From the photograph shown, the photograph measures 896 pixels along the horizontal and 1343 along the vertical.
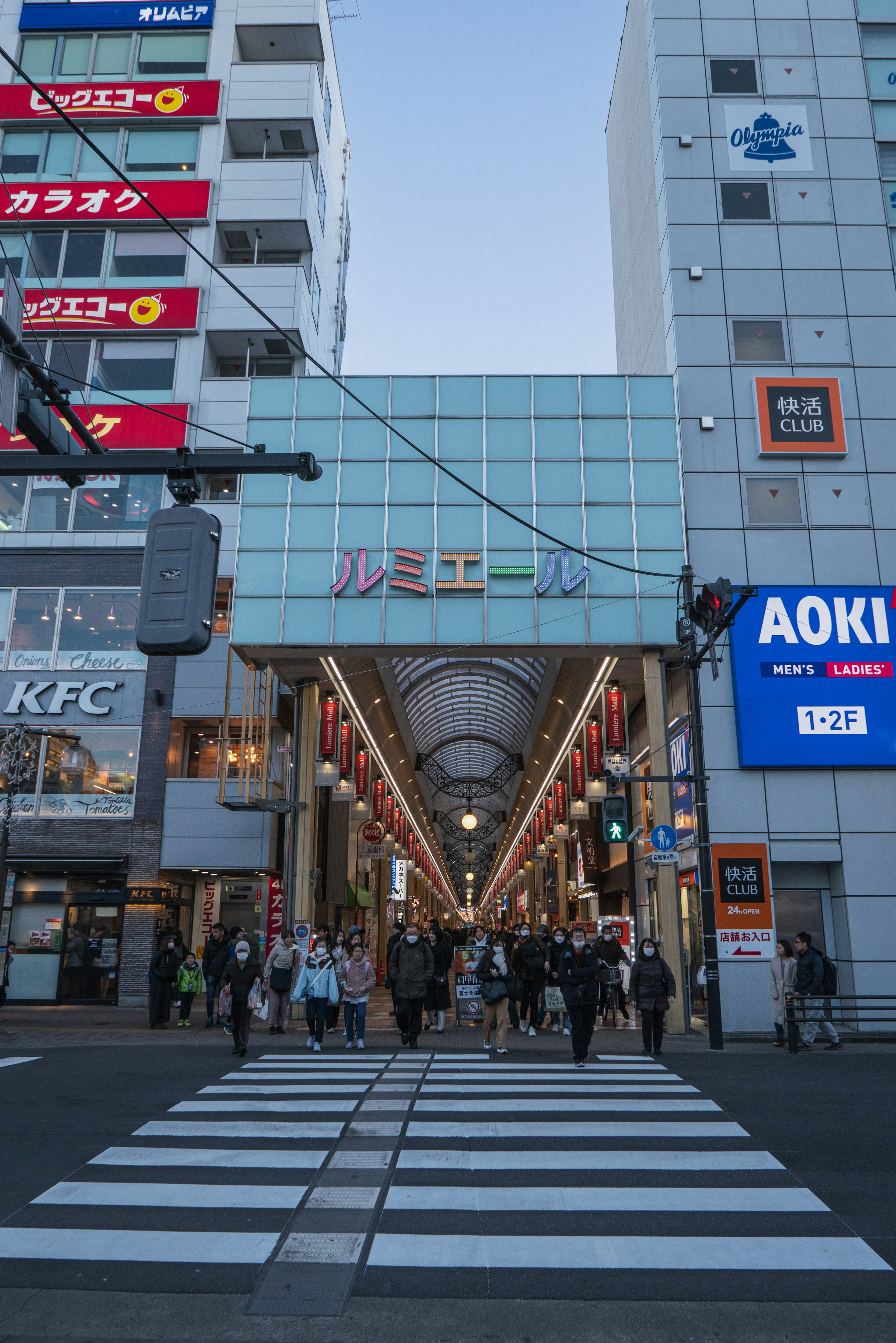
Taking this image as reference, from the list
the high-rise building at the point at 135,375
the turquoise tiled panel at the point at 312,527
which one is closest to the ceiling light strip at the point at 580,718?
the turquoise tiled panel at the point at 312,527

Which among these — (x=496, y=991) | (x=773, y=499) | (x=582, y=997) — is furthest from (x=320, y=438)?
(x=582, y=997)

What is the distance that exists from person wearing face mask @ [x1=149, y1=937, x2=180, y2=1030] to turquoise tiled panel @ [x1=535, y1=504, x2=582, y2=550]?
36.6ft

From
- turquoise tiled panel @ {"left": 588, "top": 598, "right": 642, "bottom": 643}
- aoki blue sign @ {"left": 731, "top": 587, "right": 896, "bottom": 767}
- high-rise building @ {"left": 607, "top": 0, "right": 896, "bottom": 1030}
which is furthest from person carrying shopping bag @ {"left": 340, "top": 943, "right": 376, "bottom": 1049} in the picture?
aoki blue sign @ {"left": 731, "top": 587, "right": 896, "bottom": 767}

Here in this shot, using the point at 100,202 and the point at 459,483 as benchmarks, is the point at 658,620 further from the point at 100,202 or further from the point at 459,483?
the point at 100,202

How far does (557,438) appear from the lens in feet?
69.2

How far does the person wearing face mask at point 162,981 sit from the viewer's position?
18312 mm

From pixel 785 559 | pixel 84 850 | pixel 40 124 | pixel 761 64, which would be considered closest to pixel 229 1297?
pixel 785 559

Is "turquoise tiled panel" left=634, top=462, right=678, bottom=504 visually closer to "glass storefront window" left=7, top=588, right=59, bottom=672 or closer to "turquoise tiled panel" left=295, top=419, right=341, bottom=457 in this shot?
"turquoise tiled panel" left=295, top=419, right=341, bottom=457

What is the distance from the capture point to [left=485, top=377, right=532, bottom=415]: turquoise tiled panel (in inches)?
840

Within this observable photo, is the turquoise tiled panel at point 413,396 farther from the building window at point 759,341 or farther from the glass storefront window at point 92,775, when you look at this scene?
the glass storefront window at point 92,775

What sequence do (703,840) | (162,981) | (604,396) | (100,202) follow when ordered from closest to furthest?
(703,840), (162,981), (604,396), (100,202)

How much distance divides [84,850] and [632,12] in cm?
2746

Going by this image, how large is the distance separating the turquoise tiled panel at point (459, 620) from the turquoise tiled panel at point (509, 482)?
7.70 ft

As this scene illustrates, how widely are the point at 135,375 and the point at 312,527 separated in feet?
39.1
